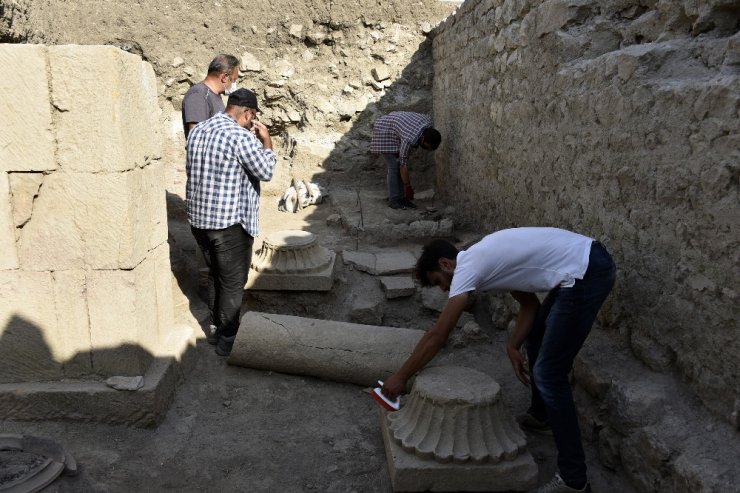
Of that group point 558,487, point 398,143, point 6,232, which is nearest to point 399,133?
point 398,143

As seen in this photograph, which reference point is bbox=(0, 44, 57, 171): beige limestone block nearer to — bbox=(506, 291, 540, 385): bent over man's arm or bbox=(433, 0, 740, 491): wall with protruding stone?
bbox=(506, 291, 540, 385): bent over man's arm

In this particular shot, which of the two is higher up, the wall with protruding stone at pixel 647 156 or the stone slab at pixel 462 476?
the wall with protruding stone at pixel 647 156

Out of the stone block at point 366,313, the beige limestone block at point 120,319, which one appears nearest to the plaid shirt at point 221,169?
the beige limestone block at point 120,319

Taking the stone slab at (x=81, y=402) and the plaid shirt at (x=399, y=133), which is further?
the plaid shirt at (x=399, y=133)

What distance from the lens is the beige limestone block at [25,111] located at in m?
3.27

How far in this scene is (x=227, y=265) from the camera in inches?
173

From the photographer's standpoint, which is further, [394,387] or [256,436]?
[256,436]

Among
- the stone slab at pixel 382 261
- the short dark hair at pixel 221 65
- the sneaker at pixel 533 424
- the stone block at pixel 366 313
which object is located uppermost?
the short dark hair at pixel 221 65

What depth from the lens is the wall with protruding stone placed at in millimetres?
2701

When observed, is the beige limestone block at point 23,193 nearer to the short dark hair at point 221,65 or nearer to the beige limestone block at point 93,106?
the beige limestone block at point 93,106

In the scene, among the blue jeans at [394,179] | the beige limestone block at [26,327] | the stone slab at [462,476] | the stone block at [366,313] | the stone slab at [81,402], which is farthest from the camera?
the blue jeans at [394,179]

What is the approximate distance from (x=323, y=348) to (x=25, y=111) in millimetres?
2407

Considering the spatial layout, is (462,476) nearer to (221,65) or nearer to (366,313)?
(366,313)

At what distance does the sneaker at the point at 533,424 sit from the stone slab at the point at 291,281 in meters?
2.18
